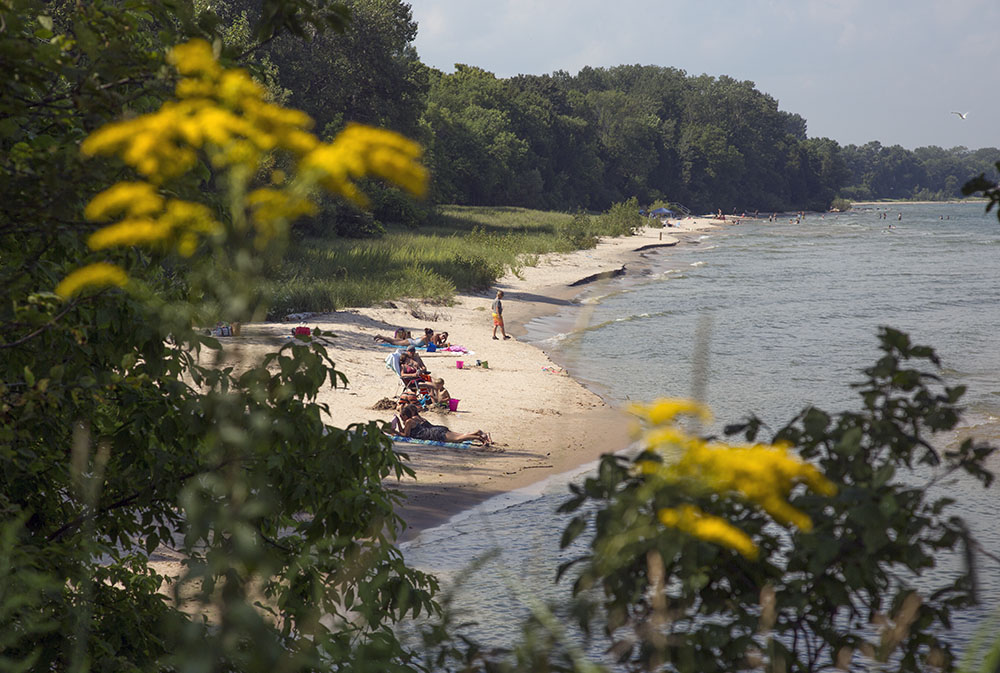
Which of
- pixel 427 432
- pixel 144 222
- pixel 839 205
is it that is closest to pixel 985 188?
pixel 144 222

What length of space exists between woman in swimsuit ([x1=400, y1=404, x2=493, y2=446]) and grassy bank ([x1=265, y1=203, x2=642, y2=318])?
2.91 m

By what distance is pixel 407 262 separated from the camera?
36.5 meters

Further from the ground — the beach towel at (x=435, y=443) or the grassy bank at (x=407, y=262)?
the grassy bank at (x=407, y=262)

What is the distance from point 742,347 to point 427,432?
17.2 m

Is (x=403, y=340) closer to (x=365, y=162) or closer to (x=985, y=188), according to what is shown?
(x=985, y=188)

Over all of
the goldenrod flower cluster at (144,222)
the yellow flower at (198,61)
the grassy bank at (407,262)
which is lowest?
the grassy bank at (407,262)

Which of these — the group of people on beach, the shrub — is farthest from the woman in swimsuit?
the shrub

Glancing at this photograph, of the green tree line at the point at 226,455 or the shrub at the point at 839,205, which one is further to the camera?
the shrub at the point at 839,205

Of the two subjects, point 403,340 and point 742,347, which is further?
point 742,347

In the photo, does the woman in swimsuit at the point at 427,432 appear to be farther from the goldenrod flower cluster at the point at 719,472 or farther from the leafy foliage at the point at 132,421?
the goldenrod flower cluster at the point at 719,472

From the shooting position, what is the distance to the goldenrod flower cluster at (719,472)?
1.50 meters

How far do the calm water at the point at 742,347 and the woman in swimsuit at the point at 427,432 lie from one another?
76.3 inches

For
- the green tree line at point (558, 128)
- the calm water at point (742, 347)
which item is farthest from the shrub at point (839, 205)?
the calm water at point (742, 347)

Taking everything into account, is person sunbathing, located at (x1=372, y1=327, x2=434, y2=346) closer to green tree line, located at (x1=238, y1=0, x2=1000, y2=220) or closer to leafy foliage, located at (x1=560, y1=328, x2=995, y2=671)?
green tree line, located at (x1=238, y1=0, x2=1000, y2=220)
